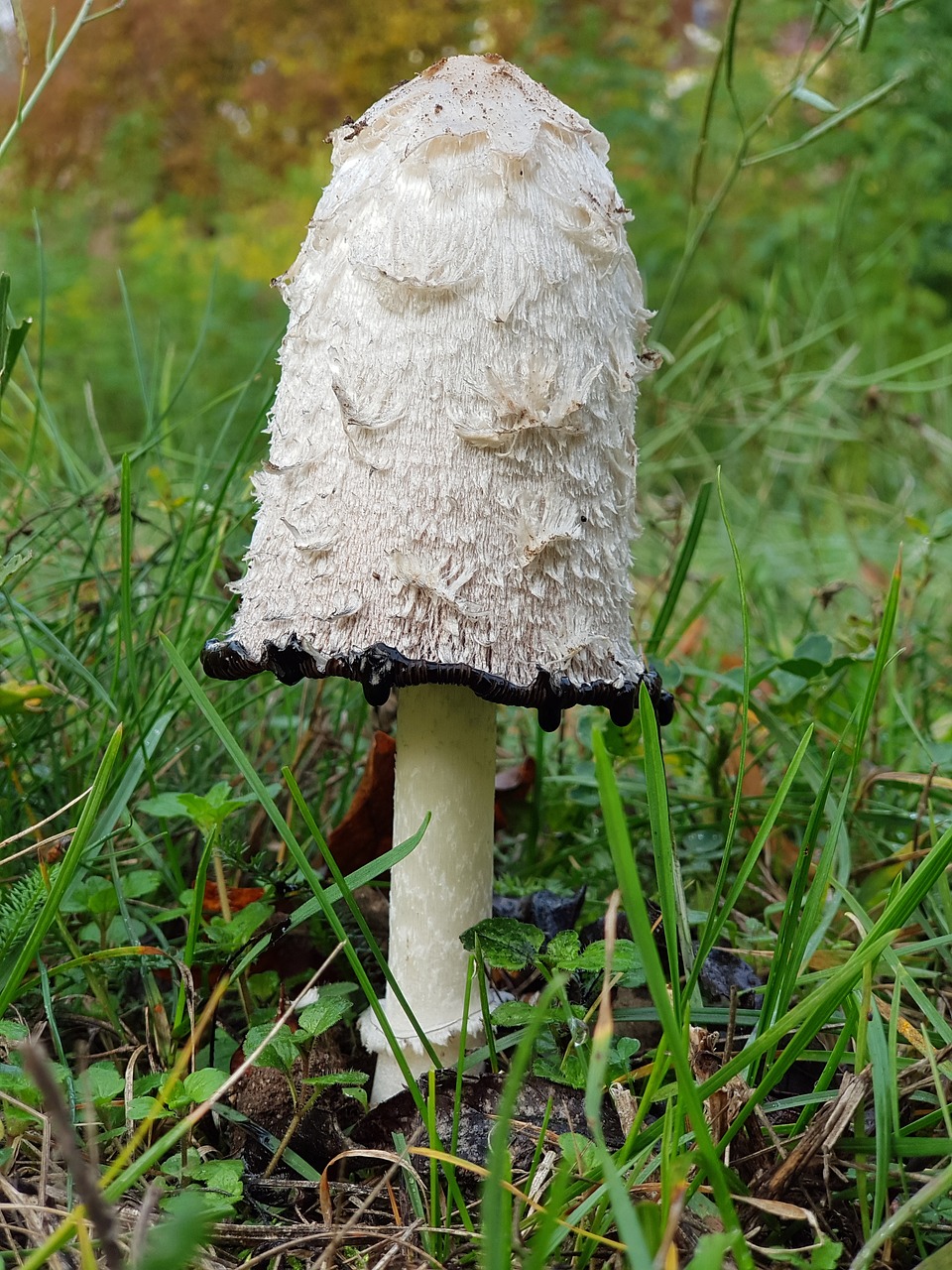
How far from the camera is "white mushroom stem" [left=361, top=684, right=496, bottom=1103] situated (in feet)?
4.88

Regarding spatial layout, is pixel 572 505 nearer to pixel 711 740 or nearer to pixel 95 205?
pixel 711 740

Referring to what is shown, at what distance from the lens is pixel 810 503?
19.5 feet

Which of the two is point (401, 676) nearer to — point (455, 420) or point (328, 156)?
point (455, 420)

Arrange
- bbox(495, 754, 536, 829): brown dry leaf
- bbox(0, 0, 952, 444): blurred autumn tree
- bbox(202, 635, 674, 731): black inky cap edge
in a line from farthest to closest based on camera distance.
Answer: bbox(0, 0, 952, 444): blurred autumn tree → bbox(495, 754, 536, 829): brown dry leaf → bbox(202, 635, 674, 731): black inky cap edge

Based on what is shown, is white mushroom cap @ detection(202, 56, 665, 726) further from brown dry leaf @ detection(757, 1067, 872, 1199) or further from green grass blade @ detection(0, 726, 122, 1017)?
brown dry leaf @ detection(757, 1067, 872, 1199)

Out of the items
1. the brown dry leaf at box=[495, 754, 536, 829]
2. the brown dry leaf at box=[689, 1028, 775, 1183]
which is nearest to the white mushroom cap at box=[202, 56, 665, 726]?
the brown dry leaf at box=[689, 1028, 775, 1183]

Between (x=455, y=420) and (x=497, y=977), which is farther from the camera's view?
(x=497, y=977)

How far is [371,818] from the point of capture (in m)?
1.78

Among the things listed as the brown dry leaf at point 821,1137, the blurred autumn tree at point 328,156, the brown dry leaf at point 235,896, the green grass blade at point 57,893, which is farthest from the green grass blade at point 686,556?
the blurred autumn tree at point 328,156

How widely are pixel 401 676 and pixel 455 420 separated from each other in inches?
12.0

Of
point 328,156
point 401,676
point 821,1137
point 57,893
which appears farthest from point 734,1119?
point 328,156

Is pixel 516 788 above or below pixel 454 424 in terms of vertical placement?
below

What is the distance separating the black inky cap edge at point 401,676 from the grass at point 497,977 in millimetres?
131

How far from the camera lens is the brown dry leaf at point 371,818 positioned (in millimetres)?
1754
